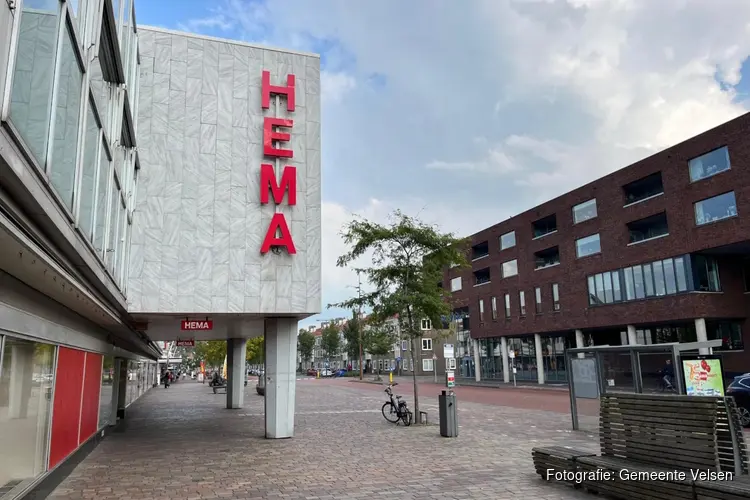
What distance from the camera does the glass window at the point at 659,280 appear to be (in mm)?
33844

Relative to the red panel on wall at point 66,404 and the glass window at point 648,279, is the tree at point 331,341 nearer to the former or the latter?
the glass window at point 648,279

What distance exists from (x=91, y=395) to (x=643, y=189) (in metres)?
35.7

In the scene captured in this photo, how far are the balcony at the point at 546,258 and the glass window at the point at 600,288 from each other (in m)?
Result: 6.23

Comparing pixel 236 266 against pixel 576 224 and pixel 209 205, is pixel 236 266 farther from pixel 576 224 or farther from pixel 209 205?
pixel 576 224

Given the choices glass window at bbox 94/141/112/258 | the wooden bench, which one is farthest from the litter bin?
glass window at bbox 94/141/112/258

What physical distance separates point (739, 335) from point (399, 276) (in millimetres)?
25436

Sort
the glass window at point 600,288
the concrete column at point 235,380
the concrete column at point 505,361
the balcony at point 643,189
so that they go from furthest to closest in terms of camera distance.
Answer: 1. the concrete column at point 505,361
2. the glass window at point 600,288
3. the balcony at point 643,189
4. the concrete column at point 235,380

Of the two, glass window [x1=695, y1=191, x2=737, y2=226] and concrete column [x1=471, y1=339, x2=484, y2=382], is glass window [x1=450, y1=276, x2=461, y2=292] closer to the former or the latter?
concrete column [x1=471, y1=339, x2=484, y2=382]

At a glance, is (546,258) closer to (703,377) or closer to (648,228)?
(648,228)

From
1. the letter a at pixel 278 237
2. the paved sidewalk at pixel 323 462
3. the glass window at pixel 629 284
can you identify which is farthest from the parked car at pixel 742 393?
the glass window at pixel 629 284

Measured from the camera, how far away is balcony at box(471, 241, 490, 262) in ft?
185

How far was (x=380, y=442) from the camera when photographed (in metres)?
13.5

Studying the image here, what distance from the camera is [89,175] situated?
7.86 meters

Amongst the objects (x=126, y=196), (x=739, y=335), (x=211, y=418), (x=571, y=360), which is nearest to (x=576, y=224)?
(x=739, y=335)
